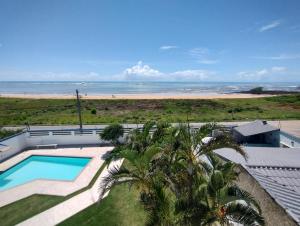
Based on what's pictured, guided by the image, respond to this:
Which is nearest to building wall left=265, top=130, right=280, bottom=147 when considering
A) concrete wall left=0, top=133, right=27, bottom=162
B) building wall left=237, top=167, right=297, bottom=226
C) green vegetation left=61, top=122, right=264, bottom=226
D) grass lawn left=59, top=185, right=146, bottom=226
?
green vegetation left=61, top=122, right=264, bottom=226

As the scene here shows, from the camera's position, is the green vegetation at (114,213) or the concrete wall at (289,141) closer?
the green vegetation at (114,213)

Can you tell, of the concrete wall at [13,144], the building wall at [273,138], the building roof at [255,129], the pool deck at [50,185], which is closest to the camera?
the pool deck at [50,185]

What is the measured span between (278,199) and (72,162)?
1401cm

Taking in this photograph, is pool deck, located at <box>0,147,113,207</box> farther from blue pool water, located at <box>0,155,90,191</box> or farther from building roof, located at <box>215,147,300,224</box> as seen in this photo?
building roof, located at <box>215,147,300,224</box>

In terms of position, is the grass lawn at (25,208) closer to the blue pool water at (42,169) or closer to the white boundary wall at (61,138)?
the blue pool water at (42,169)

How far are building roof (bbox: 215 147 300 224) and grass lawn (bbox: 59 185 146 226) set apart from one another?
4212mm

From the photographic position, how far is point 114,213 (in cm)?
976

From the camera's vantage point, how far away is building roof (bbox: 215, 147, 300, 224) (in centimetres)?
559

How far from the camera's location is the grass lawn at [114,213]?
919 cm

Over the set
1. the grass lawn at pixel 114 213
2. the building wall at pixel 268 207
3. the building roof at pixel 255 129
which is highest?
the building wall at pixel 268 207

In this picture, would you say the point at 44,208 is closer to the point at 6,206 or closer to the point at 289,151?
the point at 6,206

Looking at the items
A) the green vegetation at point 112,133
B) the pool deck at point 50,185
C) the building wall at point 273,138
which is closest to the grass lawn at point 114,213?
the pool deck at point 50,185

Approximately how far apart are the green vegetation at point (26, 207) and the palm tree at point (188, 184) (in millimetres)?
5161

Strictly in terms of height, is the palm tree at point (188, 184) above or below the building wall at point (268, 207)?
above
